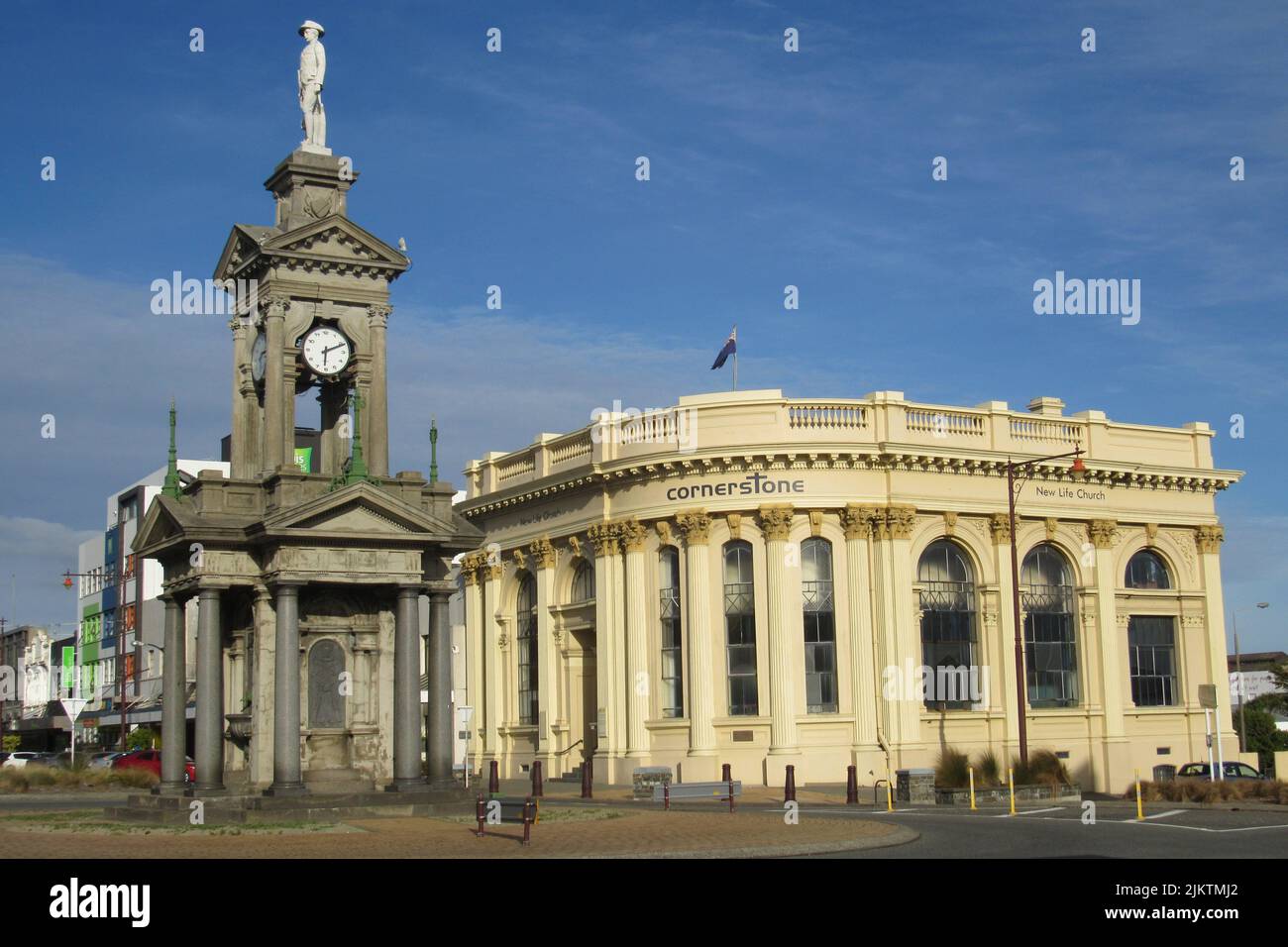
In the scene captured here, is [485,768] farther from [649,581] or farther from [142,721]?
[142,721]

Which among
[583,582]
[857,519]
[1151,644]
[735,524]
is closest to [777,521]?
[735,524]

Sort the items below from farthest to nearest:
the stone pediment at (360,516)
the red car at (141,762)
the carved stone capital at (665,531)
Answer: the red car at (141,762), the carved stone capital at (665,531), the stone pediment at (360,516)

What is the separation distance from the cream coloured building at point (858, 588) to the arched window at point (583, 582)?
13 centimetres

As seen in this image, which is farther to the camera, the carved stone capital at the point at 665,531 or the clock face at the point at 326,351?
the carved stone capital at the point at 665,531

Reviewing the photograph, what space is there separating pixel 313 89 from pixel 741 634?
22497 mm

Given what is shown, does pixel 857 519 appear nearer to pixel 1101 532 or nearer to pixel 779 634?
pixel 779 634

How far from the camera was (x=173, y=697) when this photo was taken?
28766mm

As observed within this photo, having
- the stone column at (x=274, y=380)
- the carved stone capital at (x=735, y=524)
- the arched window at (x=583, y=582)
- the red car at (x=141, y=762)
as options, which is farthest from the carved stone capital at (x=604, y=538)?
the stone column at (x=274, y=380)

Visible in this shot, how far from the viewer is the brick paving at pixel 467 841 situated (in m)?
21.1

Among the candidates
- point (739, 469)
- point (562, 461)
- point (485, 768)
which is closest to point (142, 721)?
point (485, 768)

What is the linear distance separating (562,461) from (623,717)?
9.32 meters

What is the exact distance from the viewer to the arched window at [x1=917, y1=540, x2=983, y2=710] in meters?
47.5

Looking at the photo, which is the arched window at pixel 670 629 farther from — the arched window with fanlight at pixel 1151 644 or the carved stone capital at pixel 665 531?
the arched window with fanlight at pixel 1151 644

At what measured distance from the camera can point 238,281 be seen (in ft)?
98.7
